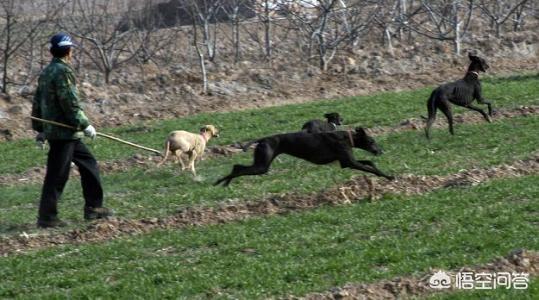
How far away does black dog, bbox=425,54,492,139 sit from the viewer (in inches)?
647

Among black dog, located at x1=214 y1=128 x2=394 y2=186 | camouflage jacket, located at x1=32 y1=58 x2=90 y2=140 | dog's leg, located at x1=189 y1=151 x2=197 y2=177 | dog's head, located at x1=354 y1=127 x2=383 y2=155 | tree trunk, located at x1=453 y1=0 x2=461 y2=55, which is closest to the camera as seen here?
camouflage jacket, located at x1=32 y1=58 x2=90 y2=140

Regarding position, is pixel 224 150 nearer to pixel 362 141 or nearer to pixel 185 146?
pixel 185 146

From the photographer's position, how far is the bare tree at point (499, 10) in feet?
94.5

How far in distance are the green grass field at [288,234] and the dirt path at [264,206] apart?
29cm

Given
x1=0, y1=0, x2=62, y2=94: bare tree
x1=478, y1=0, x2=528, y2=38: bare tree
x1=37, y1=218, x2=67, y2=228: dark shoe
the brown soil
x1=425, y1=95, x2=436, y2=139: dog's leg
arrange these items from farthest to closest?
x1=478, y1=0, x2=528, y2=38: bare tree, x1=0, y1=0, x2=62, y2=94: bare tree, x1=425, y1=95, x2=436, y2=139: dog's leg, x1=37, y1=218, x2=67, y2=228: dark shoe, the brown soil

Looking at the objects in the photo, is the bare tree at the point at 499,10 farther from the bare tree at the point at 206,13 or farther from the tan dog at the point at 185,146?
the tan dog at the point at 185,146

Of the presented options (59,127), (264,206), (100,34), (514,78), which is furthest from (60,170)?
(100,34)

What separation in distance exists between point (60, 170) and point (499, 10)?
2192 cm

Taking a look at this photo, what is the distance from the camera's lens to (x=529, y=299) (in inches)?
291

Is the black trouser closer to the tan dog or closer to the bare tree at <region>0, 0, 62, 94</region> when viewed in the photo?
the tan dog

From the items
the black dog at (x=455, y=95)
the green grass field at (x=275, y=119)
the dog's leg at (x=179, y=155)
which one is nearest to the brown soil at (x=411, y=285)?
the dog's leg at (x=179, y=155)

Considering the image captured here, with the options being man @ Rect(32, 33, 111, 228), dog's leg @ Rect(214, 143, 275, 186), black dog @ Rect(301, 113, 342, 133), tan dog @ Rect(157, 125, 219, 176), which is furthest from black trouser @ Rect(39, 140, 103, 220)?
black dog @ Rect(301, 113, 342, 133)

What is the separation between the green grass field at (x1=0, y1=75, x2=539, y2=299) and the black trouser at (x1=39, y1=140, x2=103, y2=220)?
1.17 feet

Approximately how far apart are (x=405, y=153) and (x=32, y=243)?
6.31m
